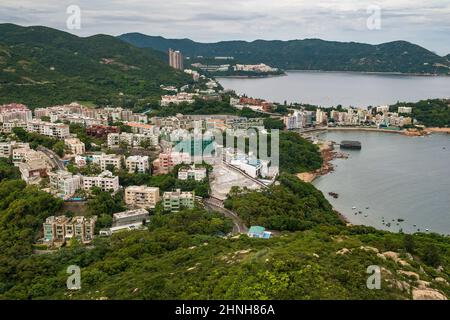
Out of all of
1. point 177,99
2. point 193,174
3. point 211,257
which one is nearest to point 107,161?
point 193,174

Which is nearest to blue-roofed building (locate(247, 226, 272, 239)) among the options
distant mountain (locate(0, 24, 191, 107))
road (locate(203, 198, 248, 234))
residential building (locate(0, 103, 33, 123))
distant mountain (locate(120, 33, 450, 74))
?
road (locate(203, 198, 248, 234))

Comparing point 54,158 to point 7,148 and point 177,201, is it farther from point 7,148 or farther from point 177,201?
point 177,201

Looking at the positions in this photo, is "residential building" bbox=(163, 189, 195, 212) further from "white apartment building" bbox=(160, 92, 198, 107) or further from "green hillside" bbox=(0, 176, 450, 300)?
"white apartment building" bbox=(160, 92, 198, 107)

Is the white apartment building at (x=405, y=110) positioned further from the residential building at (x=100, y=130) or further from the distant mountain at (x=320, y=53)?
the distant mountain at (x=320, y=53)

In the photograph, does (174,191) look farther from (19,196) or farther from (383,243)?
(383,243)
